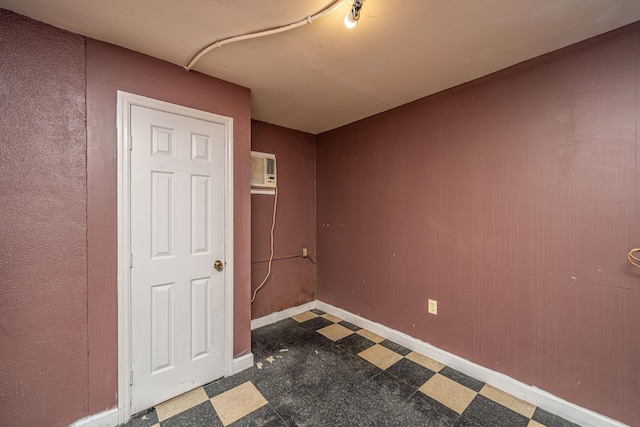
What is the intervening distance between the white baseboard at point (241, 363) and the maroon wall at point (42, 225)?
89 cm

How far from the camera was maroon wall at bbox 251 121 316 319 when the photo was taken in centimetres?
290

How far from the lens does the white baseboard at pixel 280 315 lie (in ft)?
9.35

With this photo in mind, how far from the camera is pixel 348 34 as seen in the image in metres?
1.48

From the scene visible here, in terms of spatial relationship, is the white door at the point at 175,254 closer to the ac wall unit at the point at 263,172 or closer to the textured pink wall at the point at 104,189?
the textured pink wall at the point at 104,189

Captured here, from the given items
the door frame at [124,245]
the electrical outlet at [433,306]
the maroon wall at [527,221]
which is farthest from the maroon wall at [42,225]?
the electrical outlet at [433,306]

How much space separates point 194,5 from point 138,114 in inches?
30.7

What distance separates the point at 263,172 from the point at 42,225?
1.82m

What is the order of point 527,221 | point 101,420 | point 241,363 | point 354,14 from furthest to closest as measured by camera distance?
1. point 241,363
2. point 527,221
3. point 101,420
4. point 354,14

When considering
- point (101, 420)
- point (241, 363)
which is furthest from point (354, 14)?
point (101, 420)

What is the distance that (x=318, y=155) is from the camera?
11.1ft

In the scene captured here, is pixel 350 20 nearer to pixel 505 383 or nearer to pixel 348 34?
pixel 348 34

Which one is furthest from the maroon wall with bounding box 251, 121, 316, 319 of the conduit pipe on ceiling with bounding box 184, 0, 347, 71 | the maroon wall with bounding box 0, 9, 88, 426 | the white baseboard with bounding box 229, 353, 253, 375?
the maroon wall with bounding box 0, 9, 88, 426

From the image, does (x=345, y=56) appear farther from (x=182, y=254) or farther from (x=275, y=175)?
(x=182, y=254)

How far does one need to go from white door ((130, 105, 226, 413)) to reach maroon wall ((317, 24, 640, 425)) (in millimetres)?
1617
